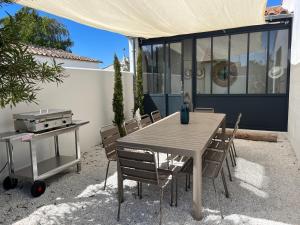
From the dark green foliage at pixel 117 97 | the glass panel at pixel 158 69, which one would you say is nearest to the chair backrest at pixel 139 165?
the dark green foliage at pixel 117 97

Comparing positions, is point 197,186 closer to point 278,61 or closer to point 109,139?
point 109,139

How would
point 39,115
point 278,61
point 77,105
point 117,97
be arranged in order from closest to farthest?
point 39,115 → point 77,105 → point 117,97 → point 278,61

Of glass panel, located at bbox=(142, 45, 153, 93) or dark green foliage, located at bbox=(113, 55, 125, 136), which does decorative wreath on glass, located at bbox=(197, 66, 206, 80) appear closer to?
glass panel, located at bbox=(142, 45, 153, 93)

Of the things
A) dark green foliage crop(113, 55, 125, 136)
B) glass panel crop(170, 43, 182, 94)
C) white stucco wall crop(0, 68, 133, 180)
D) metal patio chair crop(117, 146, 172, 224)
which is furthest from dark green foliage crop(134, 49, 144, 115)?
metal patio chair crop(117, 146, 172, 224)

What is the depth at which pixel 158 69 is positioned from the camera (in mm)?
8242

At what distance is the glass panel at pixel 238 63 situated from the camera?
691cm

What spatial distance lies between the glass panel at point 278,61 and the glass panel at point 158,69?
3384 mm

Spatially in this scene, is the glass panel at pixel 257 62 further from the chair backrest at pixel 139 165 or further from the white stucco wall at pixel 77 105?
the chair backrest at pixel 139 165

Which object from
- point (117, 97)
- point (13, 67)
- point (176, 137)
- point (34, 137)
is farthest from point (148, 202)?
point (117, 97)

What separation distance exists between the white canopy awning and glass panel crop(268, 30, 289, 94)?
6.54 ft

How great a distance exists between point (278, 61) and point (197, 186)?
5545mm

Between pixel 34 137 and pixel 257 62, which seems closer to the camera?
pixel 34 137

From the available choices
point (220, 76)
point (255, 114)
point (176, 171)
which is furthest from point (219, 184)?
point (220, 76)

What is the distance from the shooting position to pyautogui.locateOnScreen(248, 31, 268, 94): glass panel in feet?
21.9
